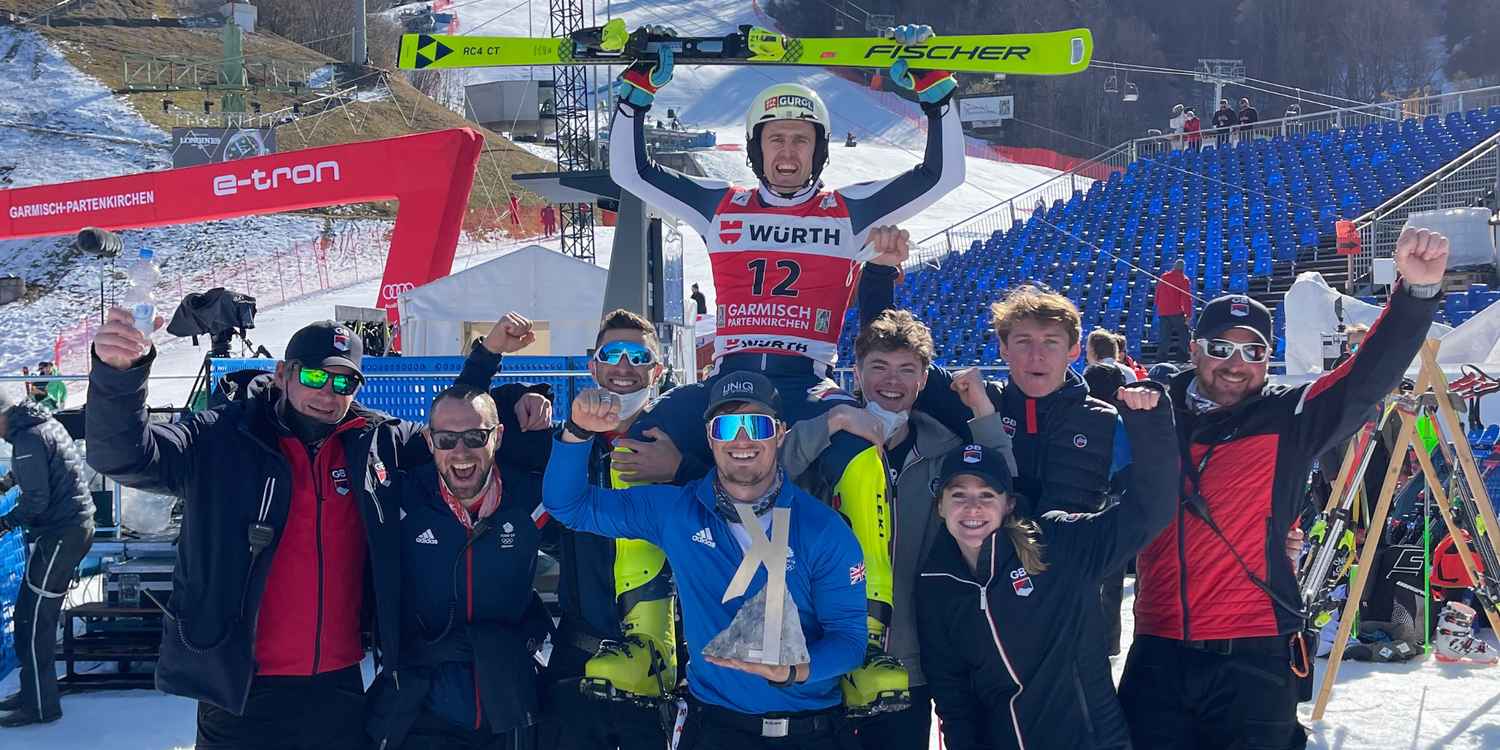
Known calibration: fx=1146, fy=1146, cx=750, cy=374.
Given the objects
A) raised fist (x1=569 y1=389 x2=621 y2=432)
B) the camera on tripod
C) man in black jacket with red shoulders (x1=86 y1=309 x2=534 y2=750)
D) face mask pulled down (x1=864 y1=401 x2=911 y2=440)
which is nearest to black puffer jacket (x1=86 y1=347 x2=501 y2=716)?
man in black jacket with red shoulders (x1=86 y1=309 x2=534 y2=750)

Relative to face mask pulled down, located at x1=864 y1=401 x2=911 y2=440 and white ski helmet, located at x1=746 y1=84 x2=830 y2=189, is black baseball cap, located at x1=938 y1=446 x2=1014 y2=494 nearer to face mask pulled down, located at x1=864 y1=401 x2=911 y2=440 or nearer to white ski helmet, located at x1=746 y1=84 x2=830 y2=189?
face mask pulled down, located at x1=864 y1=401 x2=911 y2=440

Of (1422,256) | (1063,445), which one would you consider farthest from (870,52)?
(1422,256)

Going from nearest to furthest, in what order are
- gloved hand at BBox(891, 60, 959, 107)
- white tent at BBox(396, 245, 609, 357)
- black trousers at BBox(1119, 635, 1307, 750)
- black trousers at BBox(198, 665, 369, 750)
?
black trousers at BBox(1119, 635, 1307, 750) → black trousers at BBox(198, 665, 369, 750) → gloved hand at BBox(891, 60, 959, 107) → white tent at BBox(396, 245, 609, 357)

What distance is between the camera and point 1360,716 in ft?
19.2

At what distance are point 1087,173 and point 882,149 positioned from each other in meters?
13.3

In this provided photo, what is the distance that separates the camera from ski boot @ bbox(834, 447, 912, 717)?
127 inches

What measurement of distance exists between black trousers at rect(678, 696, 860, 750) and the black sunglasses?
1085 mm

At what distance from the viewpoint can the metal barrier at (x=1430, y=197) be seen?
18469 mm

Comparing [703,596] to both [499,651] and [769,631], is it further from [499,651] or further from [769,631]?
[499,651]

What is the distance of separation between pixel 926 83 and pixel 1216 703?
2.50 meters

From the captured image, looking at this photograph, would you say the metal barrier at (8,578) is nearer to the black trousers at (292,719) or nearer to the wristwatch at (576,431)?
the black trousers at (292,719)

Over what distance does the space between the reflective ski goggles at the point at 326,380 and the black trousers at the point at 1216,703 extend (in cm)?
272

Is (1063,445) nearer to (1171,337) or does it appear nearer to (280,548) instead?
(280,548)

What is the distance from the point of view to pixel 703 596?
331cm
